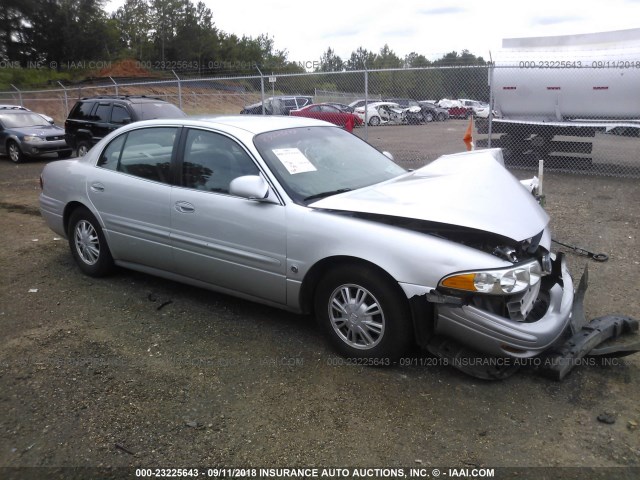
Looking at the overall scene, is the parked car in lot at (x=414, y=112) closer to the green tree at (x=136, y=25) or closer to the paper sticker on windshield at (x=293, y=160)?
the paper sticker on windshield at (x=293, y=160)

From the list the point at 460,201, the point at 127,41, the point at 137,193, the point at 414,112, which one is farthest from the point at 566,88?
the point at 127,41

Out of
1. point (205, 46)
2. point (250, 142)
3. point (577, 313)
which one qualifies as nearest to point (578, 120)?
point (577, 313)

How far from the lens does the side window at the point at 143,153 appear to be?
174 inches

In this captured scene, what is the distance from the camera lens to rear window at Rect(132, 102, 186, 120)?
11.6 metres

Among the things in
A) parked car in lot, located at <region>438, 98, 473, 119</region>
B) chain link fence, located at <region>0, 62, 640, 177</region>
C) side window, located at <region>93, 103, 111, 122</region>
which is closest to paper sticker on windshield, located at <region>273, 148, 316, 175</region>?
chain link fence, located at <region>0, 62, 640, 177</region>

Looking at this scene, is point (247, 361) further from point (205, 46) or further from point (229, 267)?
point (205, 46)

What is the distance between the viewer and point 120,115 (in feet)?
38.9

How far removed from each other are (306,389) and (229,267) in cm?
115

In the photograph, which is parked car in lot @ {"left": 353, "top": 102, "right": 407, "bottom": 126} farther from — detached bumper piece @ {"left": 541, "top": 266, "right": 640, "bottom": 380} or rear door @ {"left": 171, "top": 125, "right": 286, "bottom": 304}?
detached bumper piece @ {"left": 541, "top": 266, "right": 640, "bottom": 380}

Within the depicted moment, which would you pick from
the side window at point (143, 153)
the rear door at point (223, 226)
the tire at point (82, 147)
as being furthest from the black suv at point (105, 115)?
the rear door at point (223, 226)

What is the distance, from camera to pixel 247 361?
3607 millimetres

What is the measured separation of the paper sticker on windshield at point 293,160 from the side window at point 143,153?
3.32 ft

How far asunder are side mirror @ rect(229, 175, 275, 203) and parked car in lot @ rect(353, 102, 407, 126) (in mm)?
19658

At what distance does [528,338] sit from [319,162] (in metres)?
2.01
